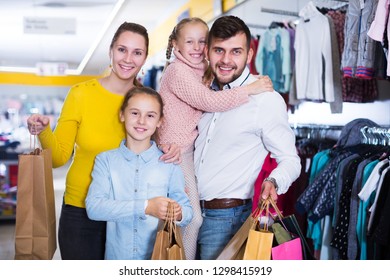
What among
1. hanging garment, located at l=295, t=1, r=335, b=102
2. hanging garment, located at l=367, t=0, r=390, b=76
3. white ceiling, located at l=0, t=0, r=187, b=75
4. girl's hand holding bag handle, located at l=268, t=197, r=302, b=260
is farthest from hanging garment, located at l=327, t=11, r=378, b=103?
girl's hand holding bag handle, located at l=268, t=197, r=302, b=260

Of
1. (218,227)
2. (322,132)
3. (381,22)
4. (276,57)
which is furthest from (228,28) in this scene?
(276,57)

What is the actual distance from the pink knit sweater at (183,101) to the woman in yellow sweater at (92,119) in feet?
0.27

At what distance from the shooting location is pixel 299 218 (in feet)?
8.35

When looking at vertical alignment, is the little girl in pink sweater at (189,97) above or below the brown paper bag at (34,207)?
above

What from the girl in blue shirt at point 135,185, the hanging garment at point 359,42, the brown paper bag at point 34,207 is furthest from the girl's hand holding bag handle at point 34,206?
the hanging garment at point 359,42

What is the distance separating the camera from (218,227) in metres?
1.34

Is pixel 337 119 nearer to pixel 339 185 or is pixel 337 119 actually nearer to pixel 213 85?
pixel 339 185

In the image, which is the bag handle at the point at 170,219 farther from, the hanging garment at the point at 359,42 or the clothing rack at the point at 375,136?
the clothing rack at the point at 375,136

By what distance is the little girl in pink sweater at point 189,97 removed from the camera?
1261 mm

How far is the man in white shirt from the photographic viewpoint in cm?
125

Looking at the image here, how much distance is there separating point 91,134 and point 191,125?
0.26 meters

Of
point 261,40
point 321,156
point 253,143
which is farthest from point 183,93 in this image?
point 261,40

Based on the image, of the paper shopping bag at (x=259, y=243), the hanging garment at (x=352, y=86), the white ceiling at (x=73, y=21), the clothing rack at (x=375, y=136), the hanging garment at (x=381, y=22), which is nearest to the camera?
the paper shopping bag at (x=259, y=243)

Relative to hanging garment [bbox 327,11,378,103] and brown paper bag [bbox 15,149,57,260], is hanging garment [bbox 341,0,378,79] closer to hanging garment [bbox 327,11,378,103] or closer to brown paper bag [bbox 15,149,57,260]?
hanging garment [bbox 327,11,378,103]
